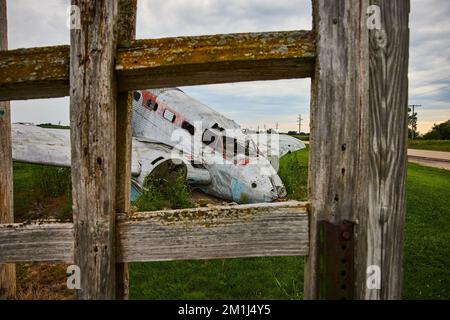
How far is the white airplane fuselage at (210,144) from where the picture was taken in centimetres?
872

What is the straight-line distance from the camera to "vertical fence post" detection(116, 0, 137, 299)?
1.49 metres

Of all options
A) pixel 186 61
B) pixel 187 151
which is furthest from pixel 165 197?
pixel 186 61

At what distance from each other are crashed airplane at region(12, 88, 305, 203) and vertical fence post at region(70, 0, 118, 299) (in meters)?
6.18

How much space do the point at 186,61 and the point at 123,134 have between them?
0.51 meters

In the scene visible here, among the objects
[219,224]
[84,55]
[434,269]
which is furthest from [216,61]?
[434,269]

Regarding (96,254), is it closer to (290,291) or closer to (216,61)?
(216,61)

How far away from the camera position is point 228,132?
34.5 ft

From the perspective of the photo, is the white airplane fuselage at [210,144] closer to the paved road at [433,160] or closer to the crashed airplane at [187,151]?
the crashed airplane at [187,151]

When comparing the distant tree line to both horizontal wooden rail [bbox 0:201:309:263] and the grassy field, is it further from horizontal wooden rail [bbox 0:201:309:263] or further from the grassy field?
horizontal wooden rail [bbox 0:201:309:263]

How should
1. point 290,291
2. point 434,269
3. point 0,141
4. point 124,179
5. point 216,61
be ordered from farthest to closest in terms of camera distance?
point 434,269
point 290,291
point 0,141
point 124,179
point 216,61

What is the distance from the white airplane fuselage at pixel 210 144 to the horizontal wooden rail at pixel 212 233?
23.0 feet

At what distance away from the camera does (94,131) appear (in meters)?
1.35

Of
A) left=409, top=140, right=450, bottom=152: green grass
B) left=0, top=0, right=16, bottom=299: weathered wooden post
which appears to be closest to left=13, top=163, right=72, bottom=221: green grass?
left=0, top=0, right=16, bottom=299: weathered wooden post

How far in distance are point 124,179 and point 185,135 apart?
915 centimetres
